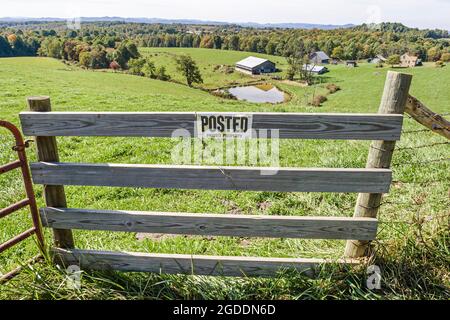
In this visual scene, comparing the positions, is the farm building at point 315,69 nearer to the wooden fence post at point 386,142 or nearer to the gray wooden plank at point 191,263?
the wooden fence post at point 386,142

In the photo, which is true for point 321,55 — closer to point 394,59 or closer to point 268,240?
point 394,59

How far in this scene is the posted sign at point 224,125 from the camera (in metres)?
3.04

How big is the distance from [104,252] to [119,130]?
1360 millimetres

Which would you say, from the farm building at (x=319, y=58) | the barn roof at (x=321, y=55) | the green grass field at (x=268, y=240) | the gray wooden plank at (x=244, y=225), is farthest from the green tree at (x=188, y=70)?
the gray wooden plank at (x=244, y=225)

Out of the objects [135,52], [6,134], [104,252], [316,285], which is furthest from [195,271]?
[135,52]

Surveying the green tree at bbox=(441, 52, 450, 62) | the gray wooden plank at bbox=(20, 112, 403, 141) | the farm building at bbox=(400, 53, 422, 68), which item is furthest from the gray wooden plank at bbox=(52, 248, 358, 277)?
the green tree at bbox=(441, 52, 450, 62)

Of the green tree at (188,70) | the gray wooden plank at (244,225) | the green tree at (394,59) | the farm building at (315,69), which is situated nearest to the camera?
the gray wooden plank at (244,225)

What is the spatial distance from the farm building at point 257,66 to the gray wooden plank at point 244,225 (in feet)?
251

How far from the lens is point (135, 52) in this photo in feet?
245

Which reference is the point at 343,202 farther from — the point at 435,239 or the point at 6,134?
the point at 6,134

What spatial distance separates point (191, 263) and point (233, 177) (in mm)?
1047

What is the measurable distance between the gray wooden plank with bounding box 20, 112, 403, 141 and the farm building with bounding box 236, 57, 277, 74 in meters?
76.4

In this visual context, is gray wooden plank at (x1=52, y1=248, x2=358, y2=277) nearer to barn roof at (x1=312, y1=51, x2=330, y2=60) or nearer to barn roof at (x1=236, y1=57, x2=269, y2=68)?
barn roof at (x1=312, y1=51, x2=330, y2=60)

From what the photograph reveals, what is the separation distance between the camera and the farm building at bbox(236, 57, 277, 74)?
254ft
